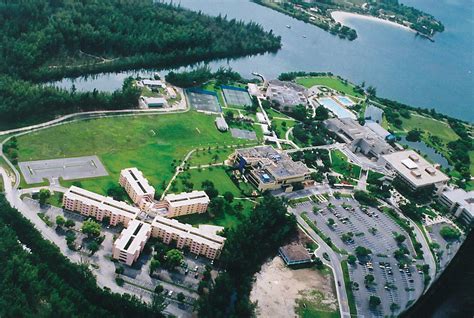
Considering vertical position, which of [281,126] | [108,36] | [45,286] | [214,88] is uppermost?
[108,36]

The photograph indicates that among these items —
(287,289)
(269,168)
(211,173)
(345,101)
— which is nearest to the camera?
(287,289)

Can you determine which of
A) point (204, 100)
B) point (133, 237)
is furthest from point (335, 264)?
point (204, 100)

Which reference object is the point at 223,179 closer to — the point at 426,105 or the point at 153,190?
the point at 153,190

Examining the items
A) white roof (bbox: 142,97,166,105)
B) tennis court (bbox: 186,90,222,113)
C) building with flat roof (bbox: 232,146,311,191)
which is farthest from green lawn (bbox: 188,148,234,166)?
white roof (bbox: 142,97,166,105)

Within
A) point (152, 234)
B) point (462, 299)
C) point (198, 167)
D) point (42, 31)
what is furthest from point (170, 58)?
point (462, 299)

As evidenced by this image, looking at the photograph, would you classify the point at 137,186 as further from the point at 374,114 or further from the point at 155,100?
the point at 374,114
